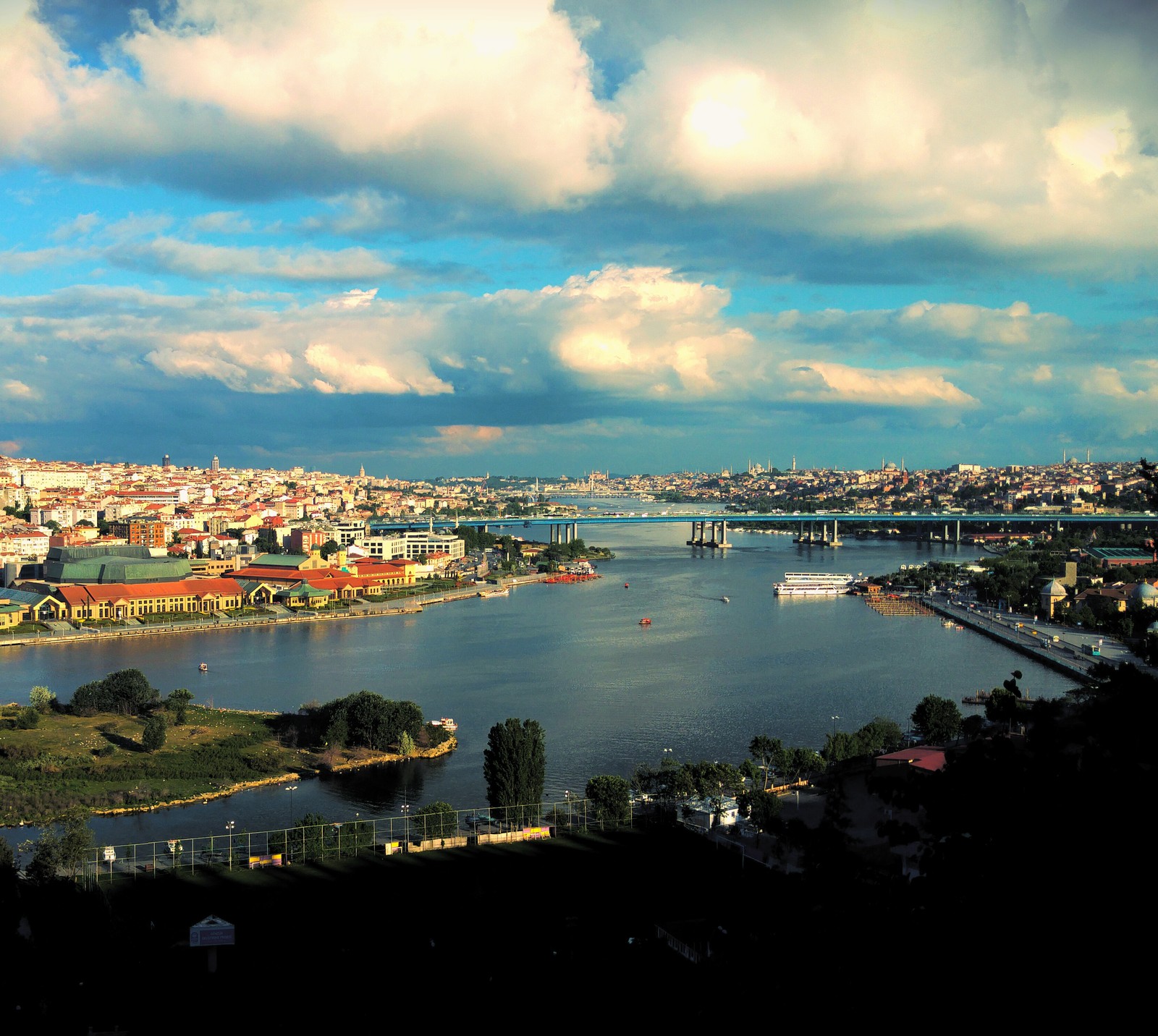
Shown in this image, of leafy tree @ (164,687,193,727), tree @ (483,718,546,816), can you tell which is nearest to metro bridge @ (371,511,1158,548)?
leafy tree @ (164,687,193,727)

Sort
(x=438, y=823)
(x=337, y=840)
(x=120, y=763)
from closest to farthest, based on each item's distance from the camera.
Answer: (x=337, y=840)
(x=438, y=823)
(x=120, y=763)

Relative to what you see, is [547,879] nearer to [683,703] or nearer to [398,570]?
[683,703]

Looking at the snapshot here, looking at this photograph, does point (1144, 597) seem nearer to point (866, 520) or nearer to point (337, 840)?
point (337, 840)

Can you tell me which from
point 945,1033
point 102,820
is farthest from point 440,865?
point 945,1033

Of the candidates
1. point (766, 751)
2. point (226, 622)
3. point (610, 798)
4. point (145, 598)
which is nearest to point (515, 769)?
point (610, 798)

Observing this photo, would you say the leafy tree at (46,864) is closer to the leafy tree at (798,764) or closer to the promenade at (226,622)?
the leafy tree at (798,764)

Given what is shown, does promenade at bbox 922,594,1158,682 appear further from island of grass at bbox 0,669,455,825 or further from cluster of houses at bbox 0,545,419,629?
cluster of houses at bbox 0,545,419,629
